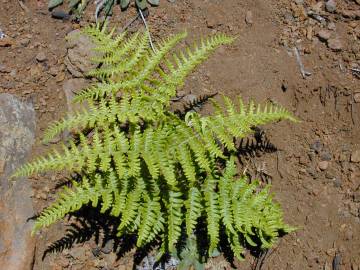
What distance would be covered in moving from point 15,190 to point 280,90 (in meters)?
2.76

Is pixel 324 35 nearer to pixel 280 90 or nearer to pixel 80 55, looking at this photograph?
pixel 280 90

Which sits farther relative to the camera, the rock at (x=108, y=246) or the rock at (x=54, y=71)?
the rock at (x=54, y=71)

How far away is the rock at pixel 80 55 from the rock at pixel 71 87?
2.5 inches

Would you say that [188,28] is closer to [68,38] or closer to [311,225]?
[68,38]

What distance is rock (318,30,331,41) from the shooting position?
4.94 meters

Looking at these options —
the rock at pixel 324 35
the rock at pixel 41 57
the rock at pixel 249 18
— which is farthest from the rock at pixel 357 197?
the rock at pixel 41 57

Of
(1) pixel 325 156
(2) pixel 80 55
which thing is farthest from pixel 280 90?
(2) pixel 80 55

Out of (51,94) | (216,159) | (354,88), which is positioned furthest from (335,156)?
(51,94)

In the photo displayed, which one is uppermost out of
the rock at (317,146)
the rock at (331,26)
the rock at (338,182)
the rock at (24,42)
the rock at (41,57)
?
the rock at (24,42)

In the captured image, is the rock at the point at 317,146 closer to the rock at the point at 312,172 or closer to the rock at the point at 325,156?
the rock at the point at 325,156

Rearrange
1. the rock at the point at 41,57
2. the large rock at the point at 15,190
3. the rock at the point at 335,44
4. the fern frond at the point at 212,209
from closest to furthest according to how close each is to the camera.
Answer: the fern frond at the point at 212,209 → the large rock at the point at 15,190 → the rock at the point at 335,44 → the rock at the point at 41,57

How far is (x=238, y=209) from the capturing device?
4.09 meters

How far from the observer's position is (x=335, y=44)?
492 cm

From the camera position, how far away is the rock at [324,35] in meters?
4.94
